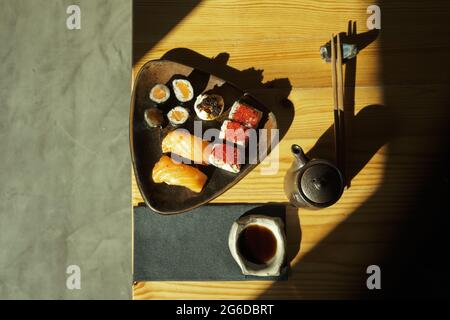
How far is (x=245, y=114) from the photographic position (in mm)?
1542

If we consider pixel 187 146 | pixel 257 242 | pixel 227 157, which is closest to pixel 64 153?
pixel 187 146

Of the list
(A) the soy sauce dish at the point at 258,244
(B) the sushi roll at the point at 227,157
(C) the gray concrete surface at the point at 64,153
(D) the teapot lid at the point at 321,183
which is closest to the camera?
(D) the teapot lid at the point at 321,183

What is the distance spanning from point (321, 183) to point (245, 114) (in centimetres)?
47

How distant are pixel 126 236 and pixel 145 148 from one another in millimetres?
1140

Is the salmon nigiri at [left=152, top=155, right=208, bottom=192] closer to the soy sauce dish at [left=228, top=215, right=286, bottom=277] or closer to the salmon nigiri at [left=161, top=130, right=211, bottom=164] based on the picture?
the salmon nigiri at [left=161, top=130, right=211, bottom=164]

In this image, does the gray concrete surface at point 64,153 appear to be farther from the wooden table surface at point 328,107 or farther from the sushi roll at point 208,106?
the sushi roll at point 208,106

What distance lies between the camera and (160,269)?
5.12ft

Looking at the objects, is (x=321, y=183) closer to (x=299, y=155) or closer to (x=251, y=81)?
(x=299, y=155)

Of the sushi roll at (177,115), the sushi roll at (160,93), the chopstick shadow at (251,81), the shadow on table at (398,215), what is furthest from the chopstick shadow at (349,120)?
the sushi roll at (160,93)

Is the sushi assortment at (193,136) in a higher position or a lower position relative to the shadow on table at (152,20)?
lower

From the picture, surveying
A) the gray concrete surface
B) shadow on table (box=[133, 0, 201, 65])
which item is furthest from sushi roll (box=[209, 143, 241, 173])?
the gray concrete surface

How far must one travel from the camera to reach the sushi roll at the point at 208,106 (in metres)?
1.55

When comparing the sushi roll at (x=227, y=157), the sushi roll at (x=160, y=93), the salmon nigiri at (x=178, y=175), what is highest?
the sushi roll at (x=160, y=93)
